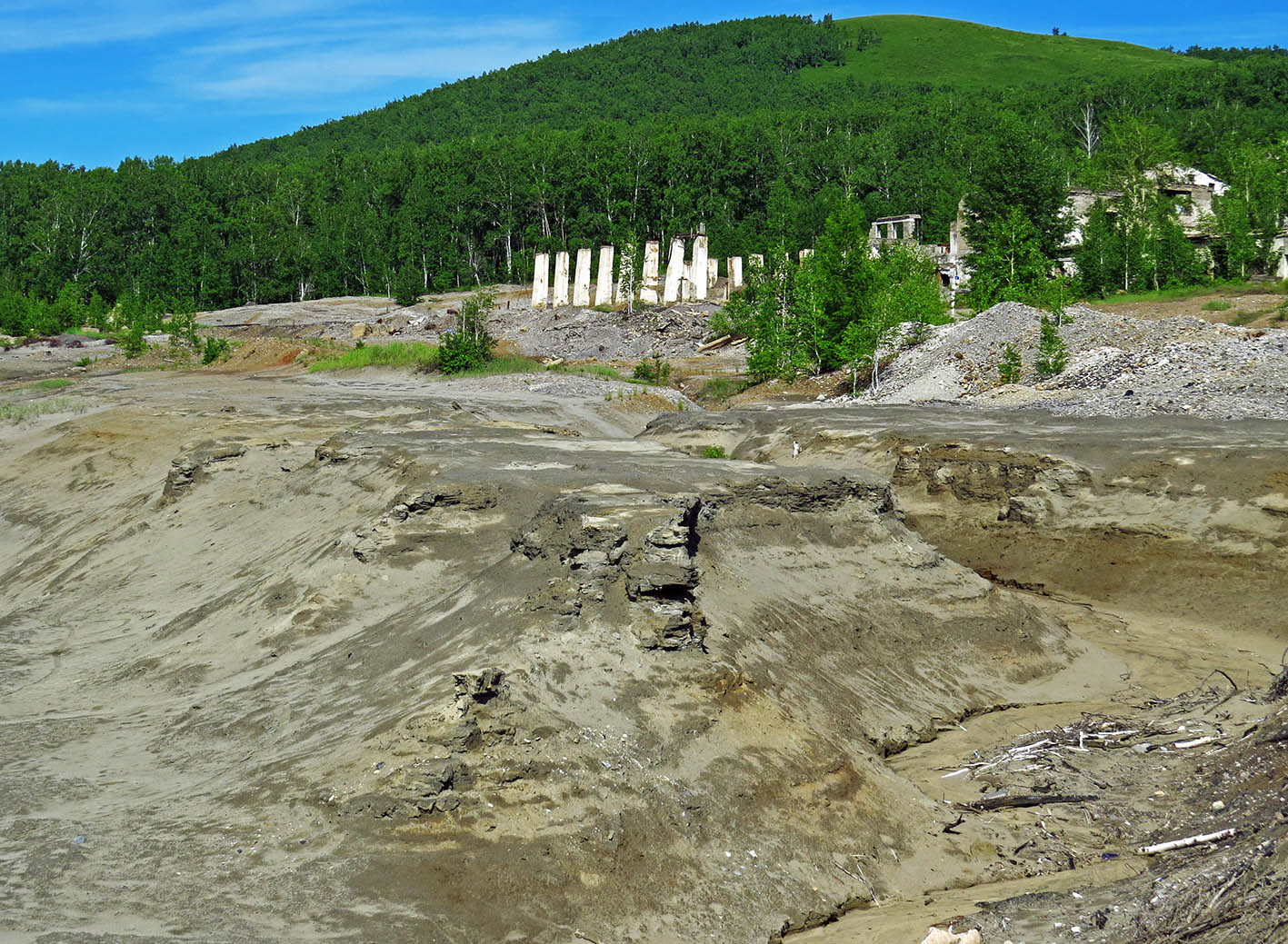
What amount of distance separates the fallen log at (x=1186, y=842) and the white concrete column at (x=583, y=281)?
5165 cm

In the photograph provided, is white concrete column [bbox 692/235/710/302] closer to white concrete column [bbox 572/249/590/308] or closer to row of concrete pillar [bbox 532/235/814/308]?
row of concrete pillar [bbox 532/235/814/308]

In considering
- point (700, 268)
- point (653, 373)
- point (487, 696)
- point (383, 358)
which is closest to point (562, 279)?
point (700, 268)

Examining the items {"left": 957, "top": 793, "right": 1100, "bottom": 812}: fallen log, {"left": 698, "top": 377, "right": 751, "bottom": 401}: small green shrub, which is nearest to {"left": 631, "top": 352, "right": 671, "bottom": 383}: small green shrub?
{"left": 698, "top": 377, "right": 751, "bottom": 401}: small green shrub

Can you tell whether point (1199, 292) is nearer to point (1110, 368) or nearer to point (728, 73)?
point (1110, 368)

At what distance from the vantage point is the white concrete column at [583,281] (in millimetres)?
60000

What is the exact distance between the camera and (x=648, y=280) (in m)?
58.8

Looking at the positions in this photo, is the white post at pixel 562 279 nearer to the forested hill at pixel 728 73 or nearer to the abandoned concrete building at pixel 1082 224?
the abandoned concrete building at pixel 1082 224

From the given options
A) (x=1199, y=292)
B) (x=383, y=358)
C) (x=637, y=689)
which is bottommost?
(x=637, y=689)

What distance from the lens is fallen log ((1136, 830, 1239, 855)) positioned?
9.18 metres

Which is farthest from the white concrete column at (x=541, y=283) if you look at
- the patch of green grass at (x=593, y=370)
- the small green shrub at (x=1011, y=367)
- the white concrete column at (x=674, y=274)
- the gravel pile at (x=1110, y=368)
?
the small green shrub at (x=1011, y=367)

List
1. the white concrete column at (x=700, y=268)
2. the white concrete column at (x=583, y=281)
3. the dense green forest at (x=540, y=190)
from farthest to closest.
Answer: the dense green forest at (x=540, y=190) < the white concrete column at (x=583, y=281) < the white concrete column at (x=700, y=268)

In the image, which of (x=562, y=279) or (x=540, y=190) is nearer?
(x=562, y=279)

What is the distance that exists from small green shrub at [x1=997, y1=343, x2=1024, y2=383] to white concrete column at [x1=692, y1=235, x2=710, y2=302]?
92.9 feet

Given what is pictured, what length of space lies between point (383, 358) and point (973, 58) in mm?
121963
